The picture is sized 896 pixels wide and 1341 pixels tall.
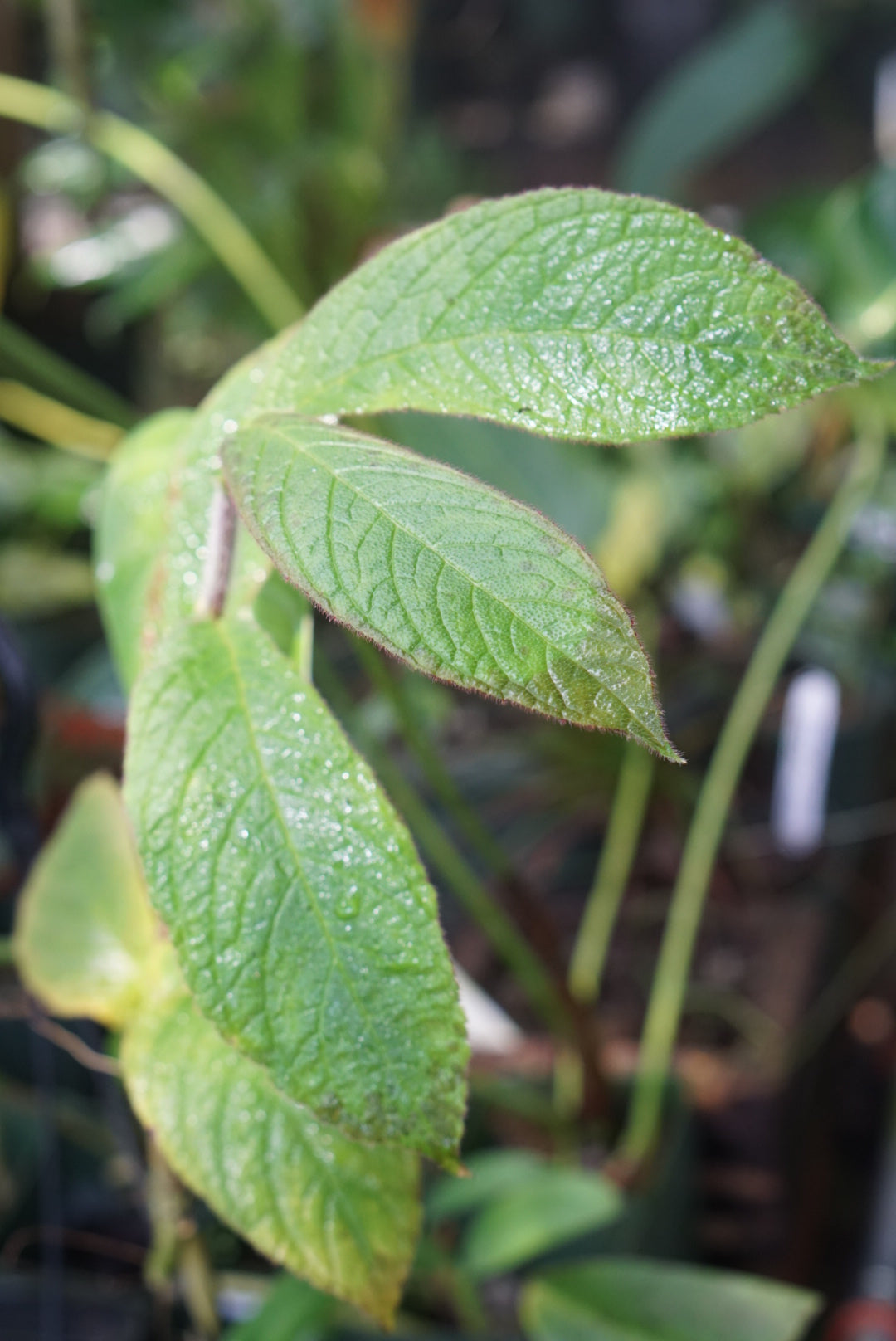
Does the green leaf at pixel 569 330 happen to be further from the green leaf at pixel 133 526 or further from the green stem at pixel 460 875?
the green stem at pixel 460 875

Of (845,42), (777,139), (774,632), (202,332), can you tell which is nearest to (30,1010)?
(774,632)

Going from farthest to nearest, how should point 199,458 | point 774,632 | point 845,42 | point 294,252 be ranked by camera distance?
1. point 845,42
2. point 294,252
3. point 774,632
4. point 199,458

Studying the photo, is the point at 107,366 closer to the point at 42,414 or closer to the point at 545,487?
the point at 42,414

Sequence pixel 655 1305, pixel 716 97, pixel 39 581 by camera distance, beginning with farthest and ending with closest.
Result: pixel 716 97, pixel 39 581, pixel 655 1305

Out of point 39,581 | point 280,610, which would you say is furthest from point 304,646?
point 39,581

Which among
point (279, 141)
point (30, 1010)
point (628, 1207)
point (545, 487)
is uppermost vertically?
point (279, 141)

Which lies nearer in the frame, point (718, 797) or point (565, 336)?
point (565, 336)

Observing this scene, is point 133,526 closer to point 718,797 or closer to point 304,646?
point 304,646
